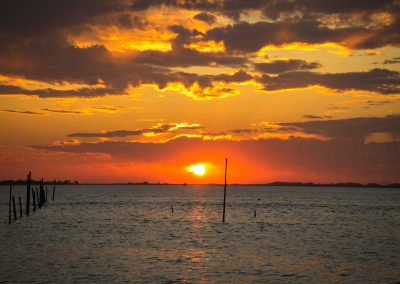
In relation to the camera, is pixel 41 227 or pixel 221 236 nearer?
pixel 221 236

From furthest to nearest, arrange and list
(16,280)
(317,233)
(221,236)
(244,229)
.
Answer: (244,229), (317,233), (221,236), (16,280)

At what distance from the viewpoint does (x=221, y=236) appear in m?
56.3

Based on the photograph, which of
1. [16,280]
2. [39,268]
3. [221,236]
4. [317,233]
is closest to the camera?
[16,280]

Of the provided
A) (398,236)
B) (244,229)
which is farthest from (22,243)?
(398,236)

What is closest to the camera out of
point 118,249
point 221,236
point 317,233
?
point 118,249

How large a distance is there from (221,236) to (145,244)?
37.9 ft

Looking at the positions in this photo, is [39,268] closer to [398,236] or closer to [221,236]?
[221,236]

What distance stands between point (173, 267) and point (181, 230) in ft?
92.2

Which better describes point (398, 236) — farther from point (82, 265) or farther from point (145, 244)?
point (82, 265)

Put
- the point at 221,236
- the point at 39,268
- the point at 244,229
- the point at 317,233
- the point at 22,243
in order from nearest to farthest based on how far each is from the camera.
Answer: the point at 39,268
the point at 22,243
the point at 221,236
the point at 317,233
the point at 244,229

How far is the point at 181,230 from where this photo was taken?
6303 centimetres

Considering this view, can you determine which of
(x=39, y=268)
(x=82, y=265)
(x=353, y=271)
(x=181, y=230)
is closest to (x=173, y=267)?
(x=82, y=265)

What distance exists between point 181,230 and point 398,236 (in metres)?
26.6

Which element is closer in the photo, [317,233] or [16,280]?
[16,280]
